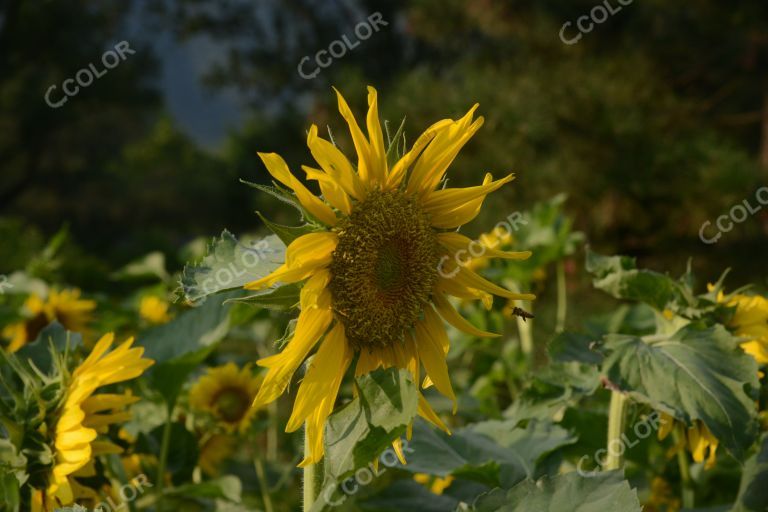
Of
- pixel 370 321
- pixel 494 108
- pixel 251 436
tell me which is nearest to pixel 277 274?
pixel 370 321

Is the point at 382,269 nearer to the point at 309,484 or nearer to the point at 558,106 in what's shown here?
the point at 309,484

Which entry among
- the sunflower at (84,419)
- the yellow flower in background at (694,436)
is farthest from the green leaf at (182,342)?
the yellow flower in background at (694,436)

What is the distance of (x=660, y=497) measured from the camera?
3.32 ft

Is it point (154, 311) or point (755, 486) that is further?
point (154, 311)

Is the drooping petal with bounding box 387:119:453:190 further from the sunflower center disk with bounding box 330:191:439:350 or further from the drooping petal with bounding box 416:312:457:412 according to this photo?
the drooping petal with bounding box 416:312:457:412

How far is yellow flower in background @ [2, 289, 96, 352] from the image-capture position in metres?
1.41

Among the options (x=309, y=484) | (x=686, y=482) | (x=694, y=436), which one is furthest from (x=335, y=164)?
(x=686, y=482)

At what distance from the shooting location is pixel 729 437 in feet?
2.28

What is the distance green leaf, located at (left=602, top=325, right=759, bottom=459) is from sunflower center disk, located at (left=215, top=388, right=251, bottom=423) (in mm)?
573

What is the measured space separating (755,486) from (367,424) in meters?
0.39

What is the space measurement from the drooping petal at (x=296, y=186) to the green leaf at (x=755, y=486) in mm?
451

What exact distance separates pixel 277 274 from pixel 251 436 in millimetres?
635

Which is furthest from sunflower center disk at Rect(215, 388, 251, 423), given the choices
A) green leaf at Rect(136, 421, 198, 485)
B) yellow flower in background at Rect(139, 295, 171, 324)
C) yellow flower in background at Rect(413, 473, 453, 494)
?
yellow flower in background at Rect(139, 295, 171, 324)

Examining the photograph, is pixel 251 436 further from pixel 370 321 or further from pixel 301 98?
pixel 301 98
